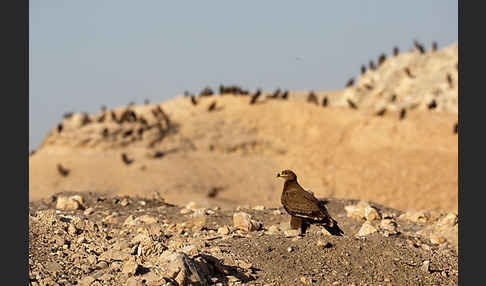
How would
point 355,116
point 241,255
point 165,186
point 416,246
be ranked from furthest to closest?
point 355,116, point 165,186, point 416,246, point 241,255

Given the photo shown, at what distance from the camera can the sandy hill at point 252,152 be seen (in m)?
19.1

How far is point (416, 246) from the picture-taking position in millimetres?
7992

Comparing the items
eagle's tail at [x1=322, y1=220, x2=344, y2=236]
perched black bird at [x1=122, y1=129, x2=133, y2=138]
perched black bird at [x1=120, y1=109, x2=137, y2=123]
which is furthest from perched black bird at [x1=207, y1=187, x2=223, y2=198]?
eagle's tail at [x1=322, y1=220, x2=344, y2=236]

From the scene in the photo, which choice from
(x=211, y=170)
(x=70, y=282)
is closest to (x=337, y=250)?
(x=70, y=282)

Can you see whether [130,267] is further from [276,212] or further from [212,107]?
[212,107]

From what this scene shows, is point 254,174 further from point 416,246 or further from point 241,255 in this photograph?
point 241,255

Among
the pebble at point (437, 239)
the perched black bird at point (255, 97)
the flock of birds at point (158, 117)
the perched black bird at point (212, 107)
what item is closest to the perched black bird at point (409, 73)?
the flock of birds at point (158, 117)

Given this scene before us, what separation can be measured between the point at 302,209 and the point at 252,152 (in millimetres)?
15267

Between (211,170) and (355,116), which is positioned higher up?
(355,116)

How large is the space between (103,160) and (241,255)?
48.6 ft

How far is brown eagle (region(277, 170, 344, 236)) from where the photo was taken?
7078mm

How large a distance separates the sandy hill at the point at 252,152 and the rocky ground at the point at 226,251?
29.5ft

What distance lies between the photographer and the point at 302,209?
23.4ft

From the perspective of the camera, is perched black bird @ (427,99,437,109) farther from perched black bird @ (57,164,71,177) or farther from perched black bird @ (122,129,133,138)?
perched black bird @ (57,164,71,177)
